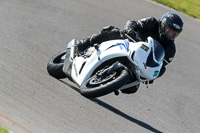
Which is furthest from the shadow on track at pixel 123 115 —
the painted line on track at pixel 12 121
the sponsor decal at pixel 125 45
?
the painted line on track at pixel 12 121

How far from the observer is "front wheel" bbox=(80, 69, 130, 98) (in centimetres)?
654

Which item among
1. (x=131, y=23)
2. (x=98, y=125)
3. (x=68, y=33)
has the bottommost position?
(x=68, y=33)

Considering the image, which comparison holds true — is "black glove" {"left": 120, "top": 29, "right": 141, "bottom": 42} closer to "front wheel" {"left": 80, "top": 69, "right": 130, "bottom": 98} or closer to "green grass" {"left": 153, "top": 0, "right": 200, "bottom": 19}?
"front wheel" {"left": 80, "top": 69, "right": 130, "bottom": 98}

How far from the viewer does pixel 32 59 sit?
8.50m

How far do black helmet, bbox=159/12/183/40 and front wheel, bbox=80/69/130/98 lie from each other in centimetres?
98

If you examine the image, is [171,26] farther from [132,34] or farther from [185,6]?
[185,6]

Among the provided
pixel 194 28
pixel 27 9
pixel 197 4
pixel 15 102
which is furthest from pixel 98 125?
pixel 197 4

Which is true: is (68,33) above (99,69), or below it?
below

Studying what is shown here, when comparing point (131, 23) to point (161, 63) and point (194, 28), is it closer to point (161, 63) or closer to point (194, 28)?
point (161, 63)

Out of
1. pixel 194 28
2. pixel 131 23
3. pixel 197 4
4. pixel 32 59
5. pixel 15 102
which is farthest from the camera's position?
pixel 197 4

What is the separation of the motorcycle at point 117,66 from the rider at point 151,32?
198 millimetres

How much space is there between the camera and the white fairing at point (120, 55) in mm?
6797

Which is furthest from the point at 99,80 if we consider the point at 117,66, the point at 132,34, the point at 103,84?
the point at 132,34

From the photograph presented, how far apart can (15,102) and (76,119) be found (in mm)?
751
